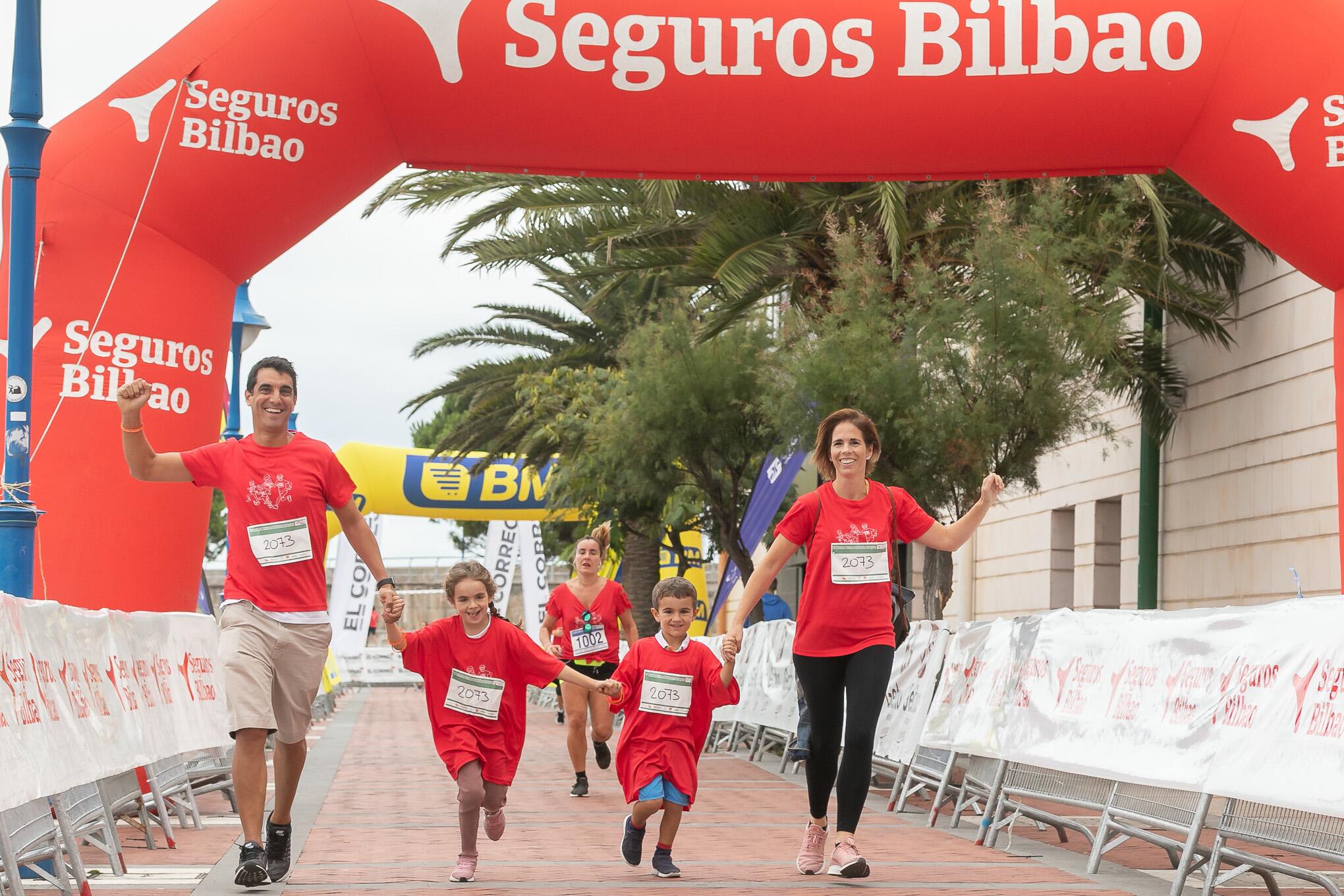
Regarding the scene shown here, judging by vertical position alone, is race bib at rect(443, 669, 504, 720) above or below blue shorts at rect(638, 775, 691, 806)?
above

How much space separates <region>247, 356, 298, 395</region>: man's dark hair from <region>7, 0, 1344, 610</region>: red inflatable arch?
9.77ft

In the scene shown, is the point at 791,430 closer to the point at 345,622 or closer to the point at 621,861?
the point at 621,861

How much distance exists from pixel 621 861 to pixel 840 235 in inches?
366

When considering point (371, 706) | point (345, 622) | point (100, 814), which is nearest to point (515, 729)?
point (100, 814)

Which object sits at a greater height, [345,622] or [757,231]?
[757,231]

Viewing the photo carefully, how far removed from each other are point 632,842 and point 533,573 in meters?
27.6

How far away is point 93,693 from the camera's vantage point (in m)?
7.35

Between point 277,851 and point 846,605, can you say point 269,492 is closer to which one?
point 277,851

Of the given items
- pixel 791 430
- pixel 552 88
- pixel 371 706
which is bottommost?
pixel 371 706

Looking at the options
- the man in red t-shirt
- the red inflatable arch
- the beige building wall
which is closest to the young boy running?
the man in red t-shirt

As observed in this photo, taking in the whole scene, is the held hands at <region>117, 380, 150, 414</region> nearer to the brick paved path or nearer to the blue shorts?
the brick paved path

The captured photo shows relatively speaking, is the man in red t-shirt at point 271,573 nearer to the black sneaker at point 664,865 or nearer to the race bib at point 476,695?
the race bib at point 476,695

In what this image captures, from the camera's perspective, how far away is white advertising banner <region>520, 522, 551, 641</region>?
3450 centimetres

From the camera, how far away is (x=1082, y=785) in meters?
8.44
